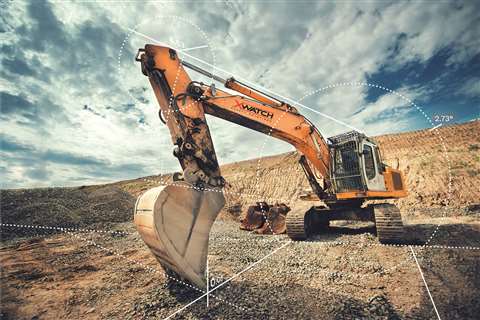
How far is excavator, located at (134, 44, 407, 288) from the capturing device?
12.7ft

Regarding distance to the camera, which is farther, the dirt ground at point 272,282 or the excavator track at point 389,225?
the excavator track at point 389,225

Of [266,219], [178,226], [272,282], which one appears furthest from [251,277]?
[266,219]

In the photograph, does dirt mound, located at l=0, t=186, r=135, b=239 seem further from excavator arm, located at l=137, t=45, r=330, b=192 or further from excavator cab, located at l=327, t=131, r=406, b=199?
excavator cab, located at l=327, t=131, r=406, b=199

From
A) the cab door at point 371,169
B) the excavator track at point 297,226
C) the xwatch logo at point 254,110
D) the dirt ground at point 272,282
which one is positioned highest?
the xwatch logo at point 254,110

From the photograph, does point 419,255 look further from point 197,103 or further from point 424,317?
point 197,103

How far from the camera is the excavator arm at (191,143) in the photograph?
12.5ft

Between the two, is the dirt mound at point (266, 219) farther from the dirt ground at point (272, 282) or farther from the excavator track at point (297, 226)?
the dirt ground at point (272, 282)

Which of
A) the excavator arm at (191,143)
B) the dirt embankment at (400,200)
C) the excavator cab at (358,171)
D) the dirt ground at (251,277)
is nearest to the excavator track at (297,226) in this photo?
the dirt ground at (251,277)

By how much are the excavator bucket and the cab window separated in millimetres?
5511

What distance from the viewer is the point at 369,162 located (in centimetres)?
789

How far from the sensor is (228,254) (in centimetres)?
678

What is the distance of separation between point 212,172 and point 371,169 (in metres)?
5.31

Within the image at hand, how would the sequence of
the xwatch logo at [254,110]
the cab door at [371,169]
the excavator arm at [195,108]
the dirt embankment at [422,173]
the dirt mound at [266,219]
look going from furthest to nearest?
the dirt embankment at [422,173] < the dirt mound at [266,219] < the cab door at [371,169] < the xwatch logo at [254,110] < the excavator arm at [195,108]

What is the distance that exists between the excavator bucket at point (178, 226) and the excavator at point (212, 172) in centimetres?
1
